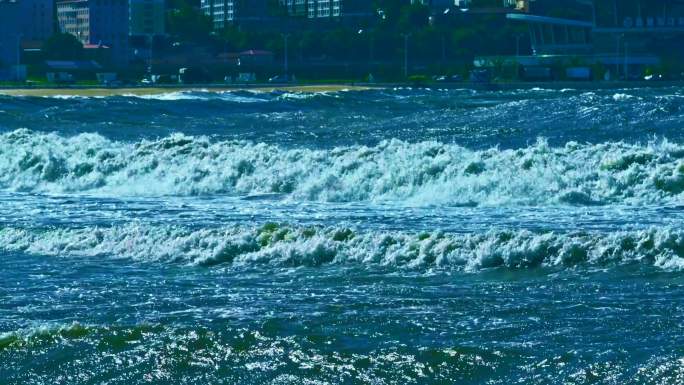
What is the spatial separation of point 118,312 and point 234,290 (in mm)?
1727

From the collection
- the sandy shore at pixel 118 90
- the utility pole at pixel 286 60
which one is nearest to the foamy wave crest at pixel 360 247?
the sandy shore at pixel 118 90

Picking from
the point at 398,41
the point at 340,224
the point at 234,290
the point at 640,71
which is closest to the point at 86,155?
the point at 340,224

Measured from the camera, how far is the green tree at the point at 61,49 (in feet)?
414

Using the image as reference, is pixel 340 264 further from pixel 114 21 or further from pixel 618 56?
pixel 114 21

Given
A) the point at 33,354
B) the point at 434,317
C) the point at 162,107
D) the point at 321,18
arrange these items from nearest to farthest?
the point at 33,354, the point at 434,317, the point at 162,107, the point at 321,18

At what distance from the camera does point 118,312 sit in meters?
17.0

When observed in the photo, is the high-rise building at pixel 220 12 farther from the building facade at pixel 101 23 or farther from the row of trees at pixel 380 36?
the building facade at pixel 101 23

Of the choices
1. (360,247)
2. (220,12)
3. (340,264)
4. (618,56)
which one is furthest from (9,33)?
(340,264)

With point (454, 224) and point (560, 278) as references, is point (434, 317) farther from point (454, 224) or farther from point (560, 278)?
point (454, 224)

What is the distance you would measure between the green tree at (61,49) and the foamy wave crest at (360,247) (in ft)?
346

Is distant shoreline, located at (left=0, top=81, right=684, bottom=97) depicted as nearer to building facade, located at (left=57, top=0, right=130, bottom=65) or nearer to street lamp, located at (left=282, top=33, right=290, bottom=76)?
street lamp, located at (left=282, top=33, right=290, bottom=76)

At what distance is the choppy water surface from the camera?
14812 millimetres

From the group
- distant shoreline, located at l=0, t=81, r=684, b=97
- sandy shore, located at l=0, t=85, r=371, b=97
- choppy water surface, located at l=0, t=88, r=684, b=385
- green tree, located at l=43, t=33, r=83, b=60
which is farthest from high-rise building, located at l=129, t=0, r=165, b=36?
choppy water surface, located at l=0, t=88, r=684, b=385

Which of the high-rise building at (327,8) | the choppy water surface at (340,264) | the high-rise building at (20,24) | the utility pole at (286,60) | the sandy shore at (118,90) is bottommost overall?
the choppy water surface at (340,264)
